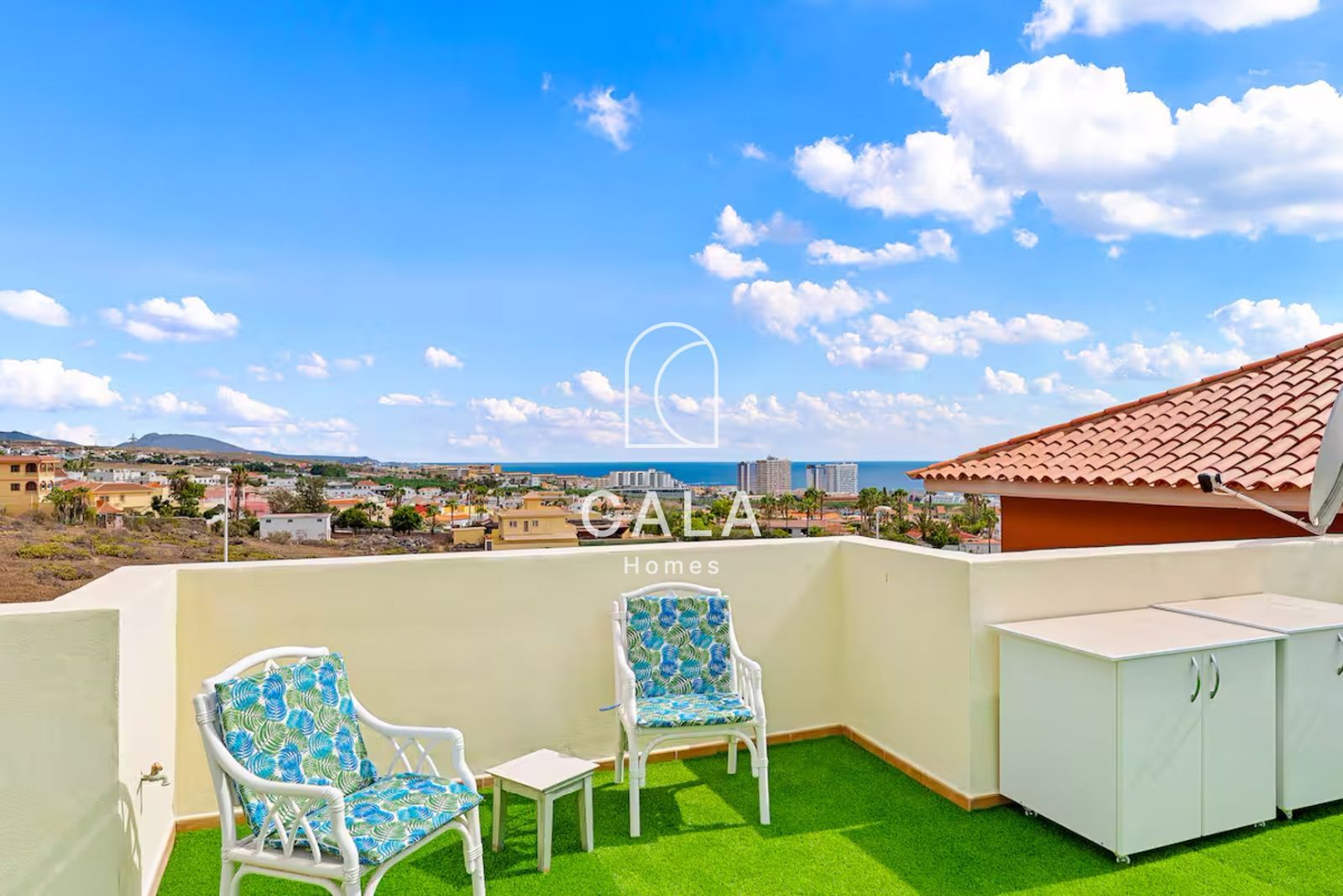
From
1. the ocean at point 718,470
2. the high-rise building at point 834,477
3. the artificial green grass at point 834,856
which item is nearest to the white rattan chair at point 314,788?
the artificial green grass at point 834,856

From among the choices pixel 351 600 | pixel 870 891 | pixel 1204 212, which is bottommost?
pixel 870 891

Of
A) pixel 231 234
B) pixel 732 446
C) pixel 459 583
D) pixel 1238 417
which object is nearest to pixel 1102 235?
pixel 1238 417

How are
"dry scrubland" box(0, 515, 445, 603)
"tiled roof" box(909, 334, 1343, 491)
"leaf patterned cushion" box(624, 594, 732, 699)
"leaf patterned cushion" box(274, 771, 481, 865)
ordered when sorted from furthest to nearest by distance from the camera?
"dry scrubland" box(0, 515, 445, 603)
"tiled roof" box(909, 334, 1343, 491)
"leaf patterned cushion" box(624, 594, 732, 699)
"leaf patterned cushion" box(274, 771, 481, 865)

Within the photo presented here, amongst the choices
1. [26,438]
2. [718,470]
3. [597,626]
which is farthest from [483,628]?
[26,438]

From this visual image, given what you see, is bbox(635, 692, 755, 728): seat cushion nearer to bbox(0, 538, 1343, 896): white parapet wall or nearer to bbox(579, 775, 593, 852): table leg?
bbox(579, 775, 593, 852): table leg

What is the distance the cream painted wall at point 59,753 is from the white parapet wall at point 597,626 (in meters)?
0.20

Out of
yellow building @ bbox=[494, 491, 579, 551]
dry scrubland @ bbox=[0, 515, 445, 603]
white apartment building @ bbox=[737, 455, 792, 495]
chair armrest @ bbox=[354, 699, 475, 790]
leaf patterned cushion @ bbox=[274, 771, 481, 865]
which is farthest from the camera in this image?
white apartment building @ bbox=[737, 455, 792, 495]

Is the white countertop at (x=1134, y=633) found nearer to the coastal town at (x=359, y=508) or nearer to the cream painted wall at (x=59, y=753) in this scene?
the coastal town at (x=359, y=508)

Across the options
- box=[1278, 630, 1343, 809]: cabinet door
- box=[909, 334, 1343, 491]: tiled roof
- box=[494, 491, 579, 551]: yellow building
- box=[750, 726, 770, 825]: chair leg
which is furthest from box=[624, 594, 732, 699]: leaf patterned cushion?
box=[909, 334, 1343, 491]: tiled roof

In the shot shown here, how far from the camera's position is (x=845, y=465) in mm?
10359

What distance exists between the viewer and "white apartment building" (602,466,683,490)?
6582 millimetres

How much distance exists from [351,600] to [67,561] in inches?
173

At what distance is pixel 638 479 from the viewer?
6871mm

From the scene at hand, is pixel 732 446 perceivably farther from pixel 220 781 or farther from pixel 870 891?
pixel 220 781
